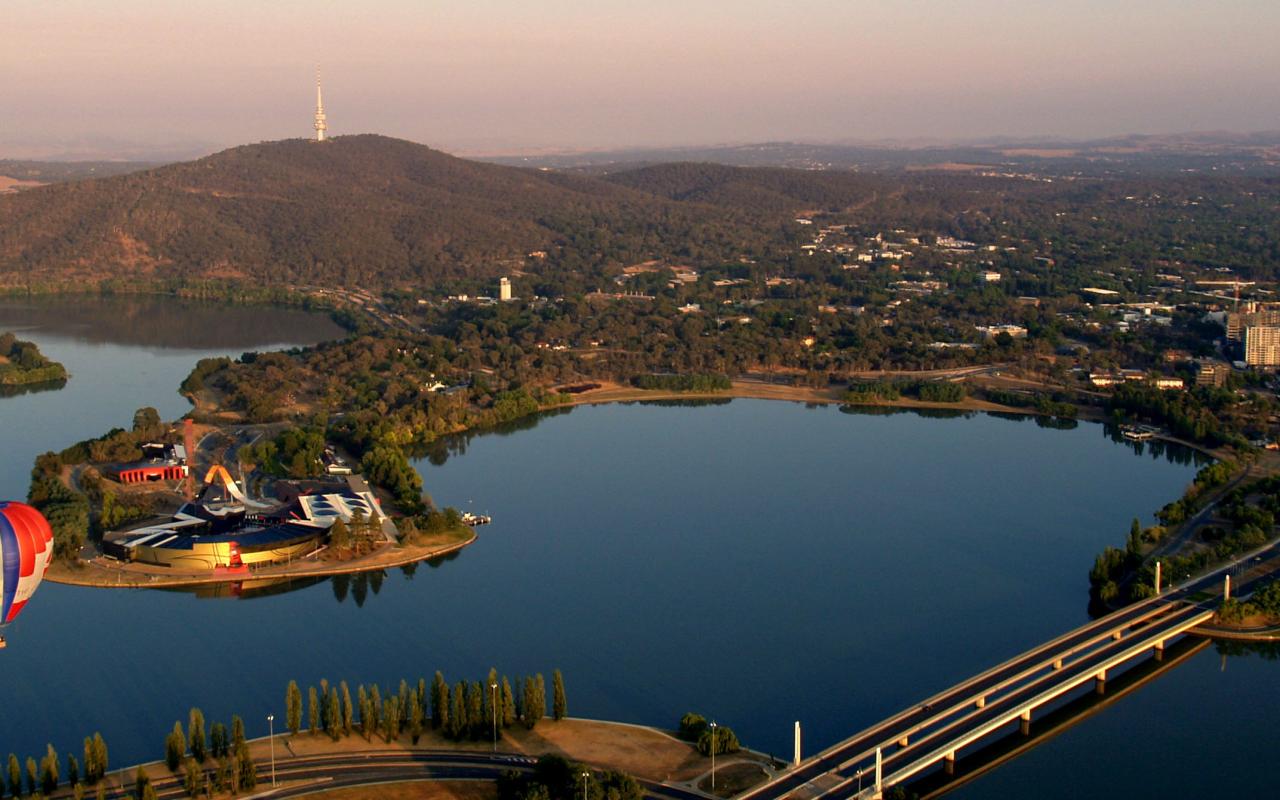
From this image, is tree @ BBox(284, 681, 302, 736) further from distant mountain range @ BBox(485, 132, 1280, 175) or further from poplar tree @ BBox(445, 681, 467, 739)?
distant mountain range @ BBox(485, 132, 1280, 175)

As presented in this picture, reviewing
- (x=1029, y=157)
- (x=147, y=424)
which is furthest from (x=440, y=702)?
(x=1029, y=157)

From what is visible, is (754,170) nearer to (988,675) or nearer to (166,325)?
(166,325)

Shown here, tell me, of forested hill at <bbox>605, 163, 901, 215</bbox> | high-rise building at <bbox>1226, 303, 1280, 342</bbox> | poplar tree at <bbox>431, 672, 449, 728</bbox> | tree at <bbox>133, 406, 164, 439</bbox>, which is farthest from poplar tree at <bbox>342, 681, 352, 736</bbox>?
forested hill at <bbox>605, 163, 901, 215</bbox>

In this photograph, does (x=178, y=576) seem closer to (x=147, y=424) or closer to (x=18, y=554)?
(x=18, y=554)

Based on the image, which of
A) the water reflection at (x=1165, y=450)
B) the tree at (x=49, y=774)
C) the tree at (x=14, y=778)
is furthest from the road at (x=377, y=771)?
the water reflection at (x=1165, y=450)

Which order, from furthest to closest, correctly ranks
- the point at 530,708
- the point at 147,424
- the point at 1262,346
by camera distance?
the point at 1262,346, the point at 147,424, the point at 530,708

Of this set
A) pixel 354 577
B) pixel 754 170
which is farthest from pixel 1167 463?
pixel 754 170
